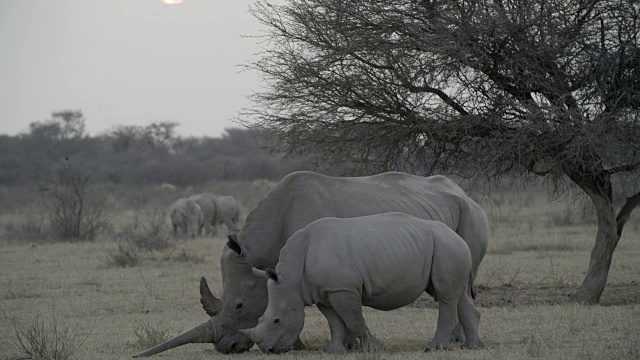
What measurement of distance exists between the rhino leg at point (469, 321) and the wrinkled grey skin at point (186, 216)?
2253 centimetres

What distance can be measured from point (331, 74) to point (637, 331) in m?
5.98

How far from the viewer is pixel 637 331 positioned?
33.0 feet

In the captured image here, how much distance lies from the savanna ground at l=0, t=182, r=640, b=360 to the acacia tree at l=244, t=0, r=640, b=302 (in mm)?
1975

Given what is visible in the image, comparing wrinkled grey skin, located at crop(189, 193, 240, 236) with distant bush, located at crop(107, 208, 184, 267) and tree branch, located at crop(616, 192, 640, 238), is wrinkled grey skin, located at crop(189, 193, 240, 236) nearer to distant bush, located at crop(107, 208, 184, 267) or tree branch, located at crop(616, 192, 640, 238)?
distant bush, located at crop(107, 208, 184, 267)

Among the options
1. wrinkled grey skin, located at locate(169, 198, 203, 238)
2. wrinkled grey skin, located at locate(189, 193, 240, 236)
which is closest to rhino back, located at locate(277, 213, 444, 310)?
wrinkled grey skin, located at locate(169, 198, 203, 238)

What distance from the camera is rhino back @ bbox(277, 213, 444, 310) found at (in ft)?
29.4

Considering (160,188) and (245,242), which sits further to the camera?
(160,188)

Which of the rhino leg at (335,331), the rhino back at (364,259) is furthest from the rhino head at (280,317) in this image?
the rhino leg at (335,331)

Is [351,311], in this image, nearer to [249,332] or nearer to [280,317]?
[280,317]

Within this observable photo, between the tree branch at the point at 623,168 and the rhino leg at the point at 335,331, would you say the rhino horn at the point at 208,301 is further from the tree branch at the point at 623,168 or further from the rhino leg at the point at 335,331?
the tree branch at the point at 623,168

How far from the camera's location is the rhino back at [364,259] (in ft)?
29.4

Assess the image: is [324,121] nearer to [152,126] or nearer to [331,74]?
[331,74]

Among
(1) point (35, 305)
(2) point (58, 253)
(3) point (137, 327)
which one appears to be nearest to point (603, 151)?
(3) point (137, 327)

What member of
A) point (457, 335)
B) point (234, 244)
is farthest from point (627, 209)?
point (234, 244)
